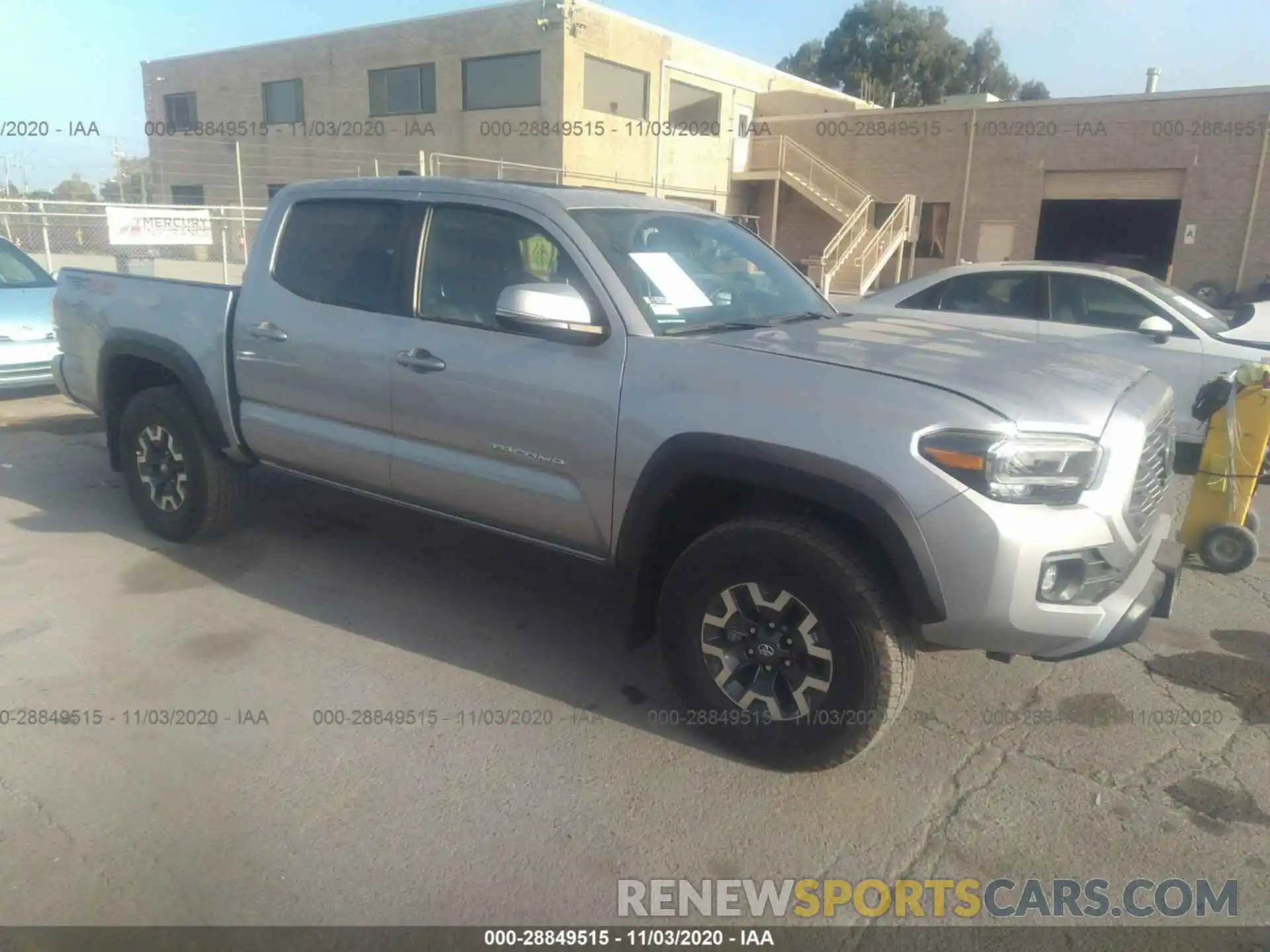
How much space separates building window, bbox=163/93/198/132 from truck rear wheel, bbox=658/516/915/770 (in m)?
32.6

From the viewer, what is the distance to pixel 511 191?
3984 millimetres

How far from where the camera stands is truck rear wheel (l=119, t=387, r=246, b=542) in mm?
5004

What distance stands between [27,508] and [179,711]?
3142 mm

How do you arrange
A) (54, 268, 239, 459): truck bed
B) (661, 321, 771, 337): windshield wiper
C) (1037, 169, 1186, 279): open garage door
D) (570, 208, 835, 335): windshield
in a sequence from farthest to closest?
(1037, 169, 1186, 279): open garage door
(54, 268, 239, 459): truck bed
(570, 208, 835, 335): windshield
(661, 321, 771, 337): windshield wiper

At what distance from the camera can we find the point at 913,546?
113 inches

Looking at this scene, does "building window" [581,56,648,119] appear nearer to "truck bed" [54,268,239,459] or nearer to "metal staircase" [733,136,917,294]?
"metal staircase" [733,136,917,294]

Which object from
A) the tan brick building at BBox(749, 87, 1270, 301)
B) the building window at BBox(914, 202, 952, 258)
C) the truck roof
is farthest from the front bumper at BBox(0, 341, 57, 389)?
the building window at BBox(914, 202, 952, 258)

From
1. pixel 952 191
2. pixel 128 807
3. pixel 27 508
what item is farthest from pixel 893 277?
pixel 128 807

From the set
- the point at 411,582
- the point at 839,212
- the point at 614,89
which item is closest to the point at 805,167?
the point at 839,212

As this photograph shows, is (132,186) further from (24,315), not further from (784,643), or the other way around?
(784,643)

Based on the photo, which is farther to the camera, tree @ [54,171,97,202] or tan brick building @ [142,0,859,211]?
tree @ [54,171,97,202]

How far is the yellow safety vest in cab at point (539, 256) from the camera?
377 cm

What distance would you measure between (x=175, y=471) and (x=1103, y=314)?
658cm
